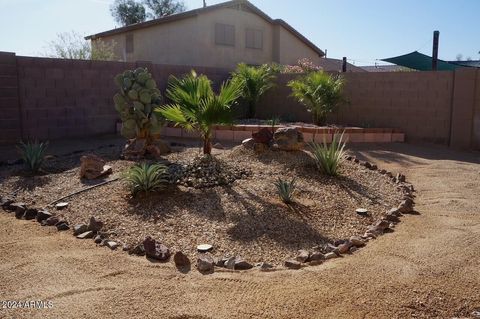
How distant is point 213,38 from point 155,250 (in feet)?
58.8

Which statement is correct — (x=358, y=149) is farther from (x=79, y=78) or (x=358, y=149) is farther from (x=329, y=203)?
(x=79, y=78)

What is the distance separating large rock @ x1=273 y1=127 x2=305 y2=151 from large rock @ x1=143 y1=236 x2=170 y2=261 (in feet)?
10.5

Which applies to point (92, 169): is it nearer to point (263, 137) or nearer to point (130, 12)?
point (263, 137)

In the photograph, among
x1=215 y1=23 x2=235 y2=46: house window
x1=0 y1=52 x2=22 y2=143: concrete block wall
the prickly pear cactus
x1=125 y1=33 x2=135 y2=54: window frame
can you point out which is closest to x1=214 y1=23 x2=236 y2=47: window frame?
x1=215 y1=23 x2=235 y2=46: house window

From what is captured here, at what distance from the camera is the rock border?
3861 millimetres

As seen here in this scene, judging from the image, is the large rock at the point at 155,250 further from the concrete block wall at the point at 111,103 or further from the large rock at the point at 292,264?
the concrete block wall at the point at 111,103

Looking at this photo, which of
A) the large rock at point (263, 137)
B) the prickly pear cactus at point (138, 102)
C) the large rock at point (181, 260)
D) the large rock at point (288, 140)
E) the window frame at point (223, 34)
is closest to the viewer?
the large rock at point (181, 260)

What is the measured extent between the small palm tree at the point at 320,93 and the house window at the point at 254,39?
1238 centimetres

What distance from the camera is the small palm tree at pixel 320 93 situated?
10.3m

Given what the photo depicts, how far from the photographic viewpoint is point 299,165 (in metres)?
6.59

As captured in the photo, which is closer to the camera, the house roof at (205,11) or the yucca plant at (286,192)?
the yucca plant at (286,192)

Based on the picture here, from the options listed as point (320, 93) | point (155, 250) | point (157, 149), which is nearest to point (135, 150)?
point (157, 149)

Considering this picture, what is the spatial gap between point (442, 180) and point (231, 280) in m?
4.56

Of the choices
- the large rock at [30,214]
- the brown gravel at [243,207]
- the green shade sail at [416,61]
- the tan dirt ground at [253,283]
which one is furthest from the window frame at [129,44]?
the tan dirt ground at [253,283]
